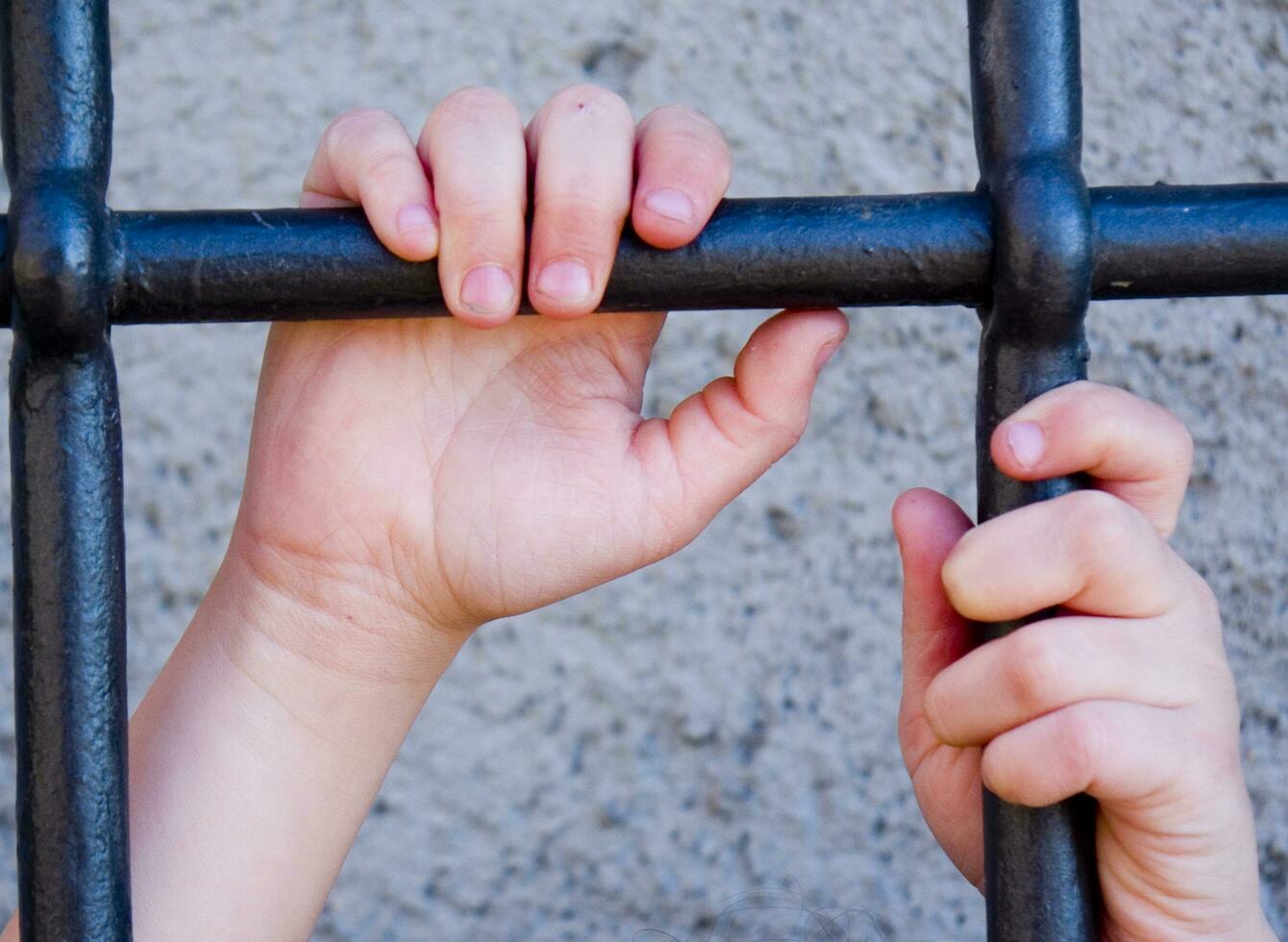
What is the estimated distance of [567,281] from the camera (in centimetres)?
40

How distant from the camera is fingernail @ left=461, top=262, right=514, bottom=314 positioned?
1.31 ft

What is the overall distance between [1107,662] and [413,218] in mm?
261

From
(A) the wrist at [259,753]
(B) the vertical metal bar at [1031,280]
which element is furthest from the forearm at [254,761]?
(B) the vertical metal bar at [1031,280]

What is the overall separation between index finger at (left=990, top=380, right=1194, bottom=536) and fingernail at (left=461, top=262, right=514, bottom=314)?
0.52ft

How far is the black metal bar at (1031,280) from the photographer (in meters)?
0.36

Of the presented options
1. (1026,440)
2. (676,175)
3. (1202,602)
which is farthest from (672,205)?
(1202,602)

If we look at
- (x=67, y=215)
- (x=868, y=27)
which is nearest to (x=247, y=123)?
(x=868, y=27)

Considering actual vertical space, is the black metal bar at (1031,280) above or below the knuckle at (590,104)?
below

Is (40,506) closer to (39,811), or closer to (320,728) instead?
(39,811)

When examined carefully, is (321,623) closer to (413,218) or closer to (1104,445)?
(413,218)

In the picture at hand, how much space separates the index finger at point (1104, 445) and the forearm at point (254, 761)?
281 millimetres

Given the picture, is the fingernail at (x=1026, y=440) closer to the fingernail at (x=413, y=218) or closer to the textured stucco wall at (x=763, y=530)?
the fingernail at (x=413, y=218)

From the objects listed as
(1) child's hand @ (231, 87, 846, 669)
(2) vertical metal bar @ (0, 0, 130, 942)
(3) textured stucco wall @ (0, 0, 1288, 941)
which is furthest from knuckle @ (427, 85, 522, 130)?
(3) textured stucco wall @ (0, 0, 1288, 941)

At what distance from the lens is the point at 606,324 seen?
0.52m
